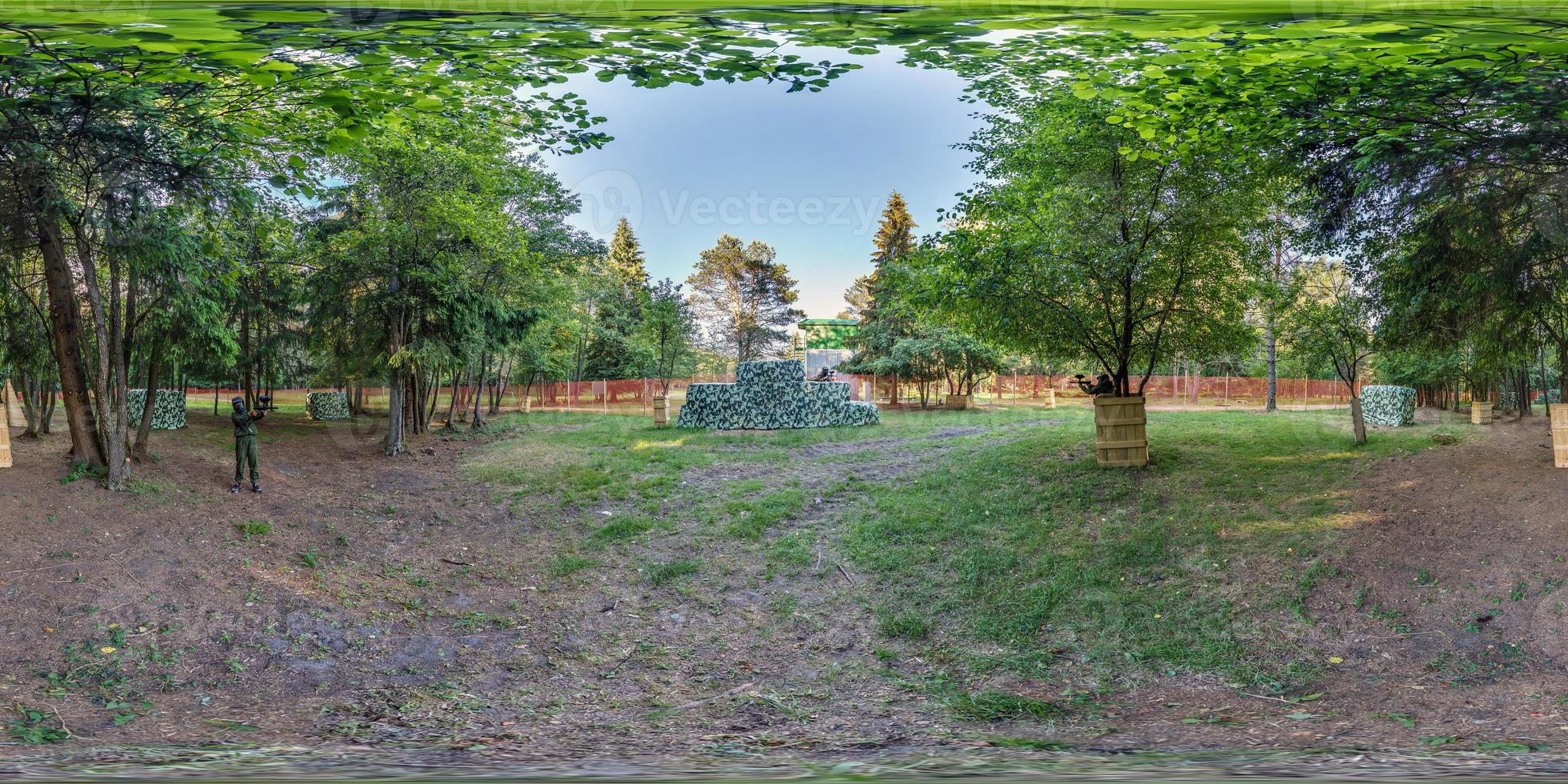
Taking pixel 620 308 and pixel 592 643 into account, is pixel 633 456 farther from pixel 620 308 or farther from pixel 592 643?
pixel 620 308

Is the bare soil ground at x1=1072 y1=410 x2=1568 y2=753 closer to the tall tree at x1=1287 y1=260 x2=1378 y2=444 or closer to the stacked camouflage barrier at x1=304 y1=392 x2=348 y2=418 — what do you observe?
the tall tree at x1=1287 y1=260 x2=1378 y2=444

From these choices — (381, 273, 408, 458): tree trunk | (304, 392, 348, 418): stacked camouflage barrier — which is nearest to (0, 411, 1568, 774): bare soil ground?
(381, 273, 408, 458): tree trunk

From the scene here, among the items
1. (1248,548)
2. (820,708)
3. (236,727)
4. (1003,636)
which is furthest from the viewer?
(1248,548)

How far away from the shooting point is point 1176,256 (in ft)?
28.7

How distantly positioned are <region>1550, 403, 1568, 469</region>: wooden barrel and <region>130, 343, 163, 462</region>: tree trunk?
1276 centimetres

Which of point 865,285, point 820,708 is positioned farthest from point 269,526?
point 865,285

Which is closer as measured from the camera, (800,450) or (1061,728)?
(1061,728)

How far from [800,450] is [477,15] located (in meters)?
9.76

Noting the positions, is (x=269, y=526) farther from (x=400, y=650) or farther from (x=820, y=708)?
(x=820, y=708)

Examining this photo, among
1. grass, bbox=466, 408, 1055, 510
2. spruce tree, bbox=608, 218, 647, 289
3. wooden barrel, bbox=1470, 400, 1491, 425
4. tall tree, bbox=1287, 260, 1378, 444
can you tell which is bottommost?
grass, bbox=466, 408, 1055, 510

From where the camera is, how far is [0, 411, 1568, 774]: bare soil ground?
344 cm

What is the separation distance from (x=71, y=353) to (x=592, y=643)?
19.3 ft

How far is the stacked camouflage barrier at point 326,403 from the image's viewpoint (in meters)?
17.1

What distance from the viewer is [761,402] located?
16.1 meters
